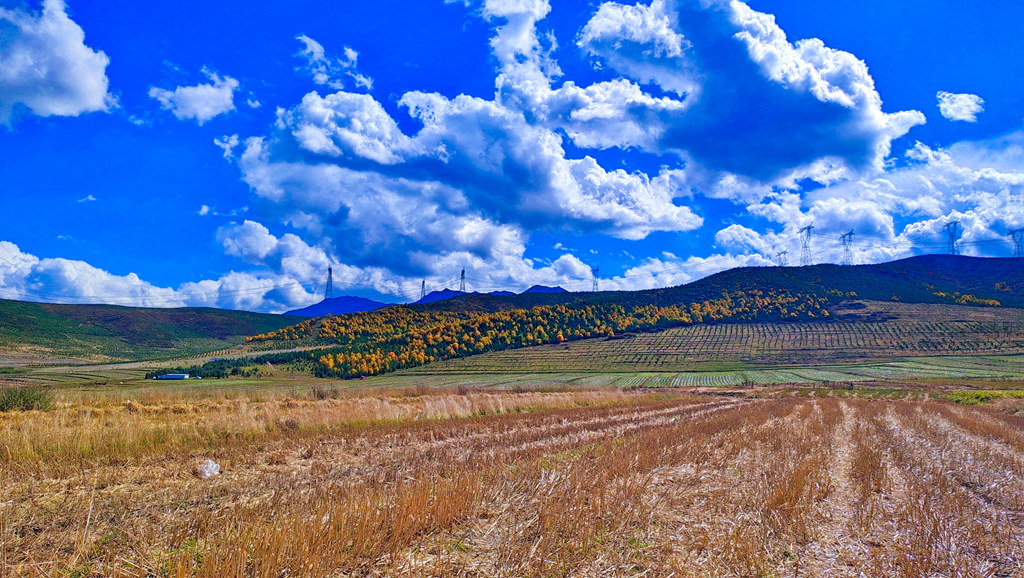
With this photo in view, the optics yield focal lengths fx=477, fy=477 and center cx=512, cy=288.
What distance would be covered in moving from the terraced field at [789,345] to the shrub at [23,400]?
292 ft

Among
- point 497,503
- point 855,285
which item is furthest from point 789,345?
point 497,503

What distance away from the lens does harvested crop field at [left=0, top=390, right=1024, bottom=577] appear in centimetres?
480

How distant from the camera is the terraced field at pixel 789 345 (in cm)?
9888

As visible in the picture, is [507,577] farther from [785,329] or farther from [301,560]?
[785,329]

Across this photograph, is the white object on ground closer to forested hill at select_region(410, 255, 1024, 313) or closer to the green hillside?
the green hillside

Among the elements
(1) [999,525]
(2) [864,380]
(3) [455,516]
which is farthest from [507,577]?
(2) [864,380]

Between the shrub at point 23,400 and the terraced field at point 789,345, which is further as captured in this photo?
the terraced field at point 789,345

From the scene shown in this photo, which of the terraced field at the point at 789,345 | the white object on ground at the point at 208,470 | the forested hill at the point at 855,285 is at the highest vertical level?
the forested hill at the point at 855,285

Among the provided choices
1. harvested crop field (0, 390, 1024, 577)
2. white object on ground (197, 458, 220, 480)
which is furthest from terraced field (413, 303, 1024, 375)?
white object on ground (197, 458, 220, 480)

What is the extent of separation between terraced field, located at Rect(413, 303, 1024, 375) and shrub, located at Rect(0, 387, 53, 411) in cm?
8887

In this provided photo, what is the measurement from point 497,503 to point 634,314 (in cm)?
15561

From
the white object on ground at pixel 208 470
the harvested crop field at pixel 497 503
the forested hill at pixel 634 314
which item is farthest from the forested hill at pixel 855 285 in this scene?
the white object on ground at pixel 208 470

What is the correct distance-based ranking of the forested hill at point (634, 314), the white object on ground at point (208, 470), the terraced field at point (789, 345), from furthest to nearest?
1. the forested hill at point (634, 314)
2. the terraced field at point (789, 345)
3. the white object on ground at point (208, 470)

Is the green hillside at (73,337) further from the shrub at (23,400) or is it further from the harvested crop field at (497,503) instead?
the harvested crop field at (497,503)
